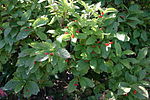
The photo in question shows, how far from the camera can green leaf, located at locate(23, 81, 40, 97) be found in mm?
2074

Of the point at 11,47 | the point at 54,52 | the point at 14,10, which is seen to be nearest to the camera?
the point at 54,52

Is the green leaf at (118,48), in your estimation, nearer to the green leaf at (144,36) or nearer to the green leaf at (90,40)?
the green leaf at (90,40)

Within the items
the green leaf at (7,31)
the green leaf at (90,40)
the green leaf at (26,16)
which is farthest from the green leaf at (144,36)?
the green leaf at (7,31)

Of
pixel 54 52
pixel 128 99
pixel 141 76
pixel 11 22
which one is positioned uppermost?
pixel 11 22

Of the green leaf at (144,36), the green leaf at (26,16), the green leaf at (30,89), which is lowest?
the green leaf at (30,89)

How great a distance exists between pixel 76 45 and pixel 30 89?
23.5 inches

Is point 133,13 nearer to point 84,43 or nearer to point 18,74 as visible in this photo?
point 84,43

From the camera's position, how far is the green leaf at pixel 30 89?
2074 millimetres

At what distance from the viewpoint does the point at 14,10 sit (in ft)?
7.61

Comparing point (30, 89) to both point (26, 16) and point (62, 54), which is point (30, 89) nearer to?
point (62, 54)

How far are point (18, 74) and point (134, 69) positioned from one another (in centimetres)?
112

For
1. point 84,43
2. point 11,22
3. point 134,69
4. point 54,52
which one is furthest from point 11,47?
point 134,69

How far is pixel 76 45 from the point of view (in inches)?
78.4

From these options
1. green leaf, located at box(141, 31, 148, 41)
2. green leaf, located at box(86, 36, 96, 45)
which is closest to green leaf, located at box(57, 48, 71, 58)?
green leaf, located at box(86, 36, 96, 45)
